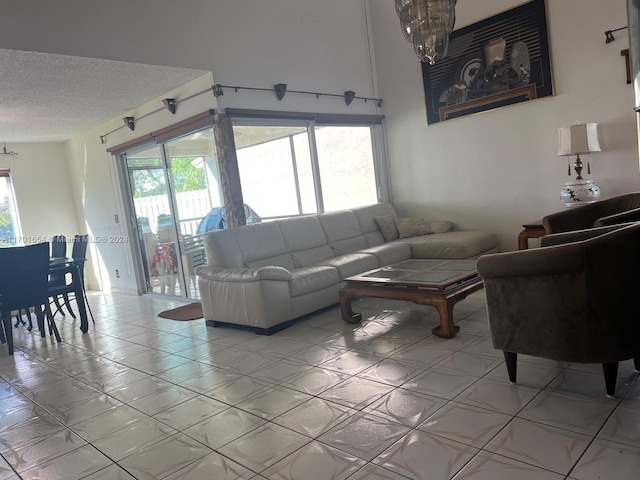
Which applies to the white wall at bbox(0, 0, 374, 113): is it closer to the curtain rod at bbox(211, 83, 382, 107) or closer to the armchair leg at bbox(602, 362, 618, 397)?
the curtain rod at bbox(211, 83, 382, 107)

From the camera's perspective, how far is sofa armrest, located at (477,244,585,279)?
6.54 ft

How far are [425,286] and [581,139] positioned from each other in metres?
2.18

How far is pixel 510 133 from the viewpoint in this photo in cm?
501

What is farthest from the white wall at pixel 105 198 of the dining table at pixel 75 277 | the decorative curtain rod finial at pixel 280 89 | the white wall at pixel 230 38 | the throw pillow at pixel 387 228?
the throw pillow at pixel 387 228

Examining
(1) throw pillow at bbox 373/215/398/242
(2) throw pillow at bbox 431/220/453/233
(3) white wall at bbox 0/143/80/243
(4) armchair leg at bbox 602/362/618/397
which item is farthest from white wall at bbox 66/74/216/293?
(4) armchair leg at bbox 602/362/618/397

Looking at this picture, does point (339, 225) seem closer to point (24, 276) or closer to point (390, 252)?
point (390, 252)

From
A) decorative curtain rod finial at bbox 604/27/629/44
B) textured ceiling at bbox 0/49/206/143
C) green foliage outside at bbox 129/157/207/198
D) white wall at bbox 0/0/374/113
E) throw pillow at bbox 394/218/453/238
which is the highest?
white wall at bbox 0/0/374/113

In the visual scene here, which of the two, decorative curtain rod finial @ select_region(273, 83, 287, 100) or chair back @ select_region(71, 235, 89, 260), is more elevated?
decorative curtain rod finial @ select_region(273, 83, 287, 100)

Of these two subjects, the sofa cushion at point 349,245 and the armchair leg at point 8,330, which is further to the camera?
the sofa cushion at point 349,245

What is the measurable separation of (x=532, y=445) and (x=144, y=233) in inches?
213

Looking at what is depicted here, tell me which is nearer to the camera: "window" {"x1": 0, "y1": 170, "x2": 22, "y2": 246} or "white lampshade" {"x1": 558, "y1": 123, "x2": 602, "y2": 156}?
"white lampshade" {"x1": 558, "y1": 123, "x2": 602, "y2": 156}

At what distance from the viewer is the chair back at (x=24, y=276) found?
13.3 feet

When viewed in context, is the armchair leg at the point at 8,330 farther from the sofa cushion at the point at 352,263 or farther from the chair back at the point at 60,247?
the sofa cushion at the point at 352,263

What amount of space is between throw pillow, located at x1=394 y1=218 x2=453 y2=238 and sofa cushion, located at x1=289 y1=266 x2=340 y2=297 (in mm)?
1570
